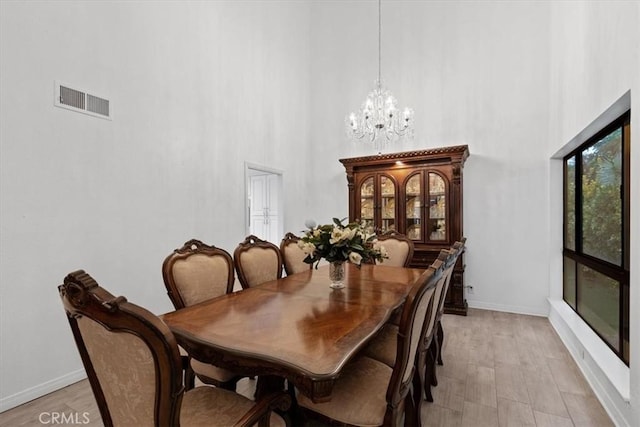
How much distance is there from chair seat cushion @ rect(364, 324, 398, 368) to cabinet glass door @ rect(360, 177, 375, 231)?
2778mm

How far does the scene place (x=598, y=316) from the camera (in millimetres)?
2758

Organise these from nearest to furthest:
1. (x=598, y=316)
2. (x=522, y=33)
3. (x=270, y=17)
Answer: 1. (x=598, y=316)
2. (x=522, y=33)
3. (x=270, y=17)

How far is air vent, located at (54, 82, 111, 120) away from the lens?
7.99 feet

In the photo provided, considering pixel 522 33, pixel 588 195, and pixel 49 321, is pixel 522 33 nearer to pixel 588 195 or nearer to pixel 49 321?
pixel 588 195

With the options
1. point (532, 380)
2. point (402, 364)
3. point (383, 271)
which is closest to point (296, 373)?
point (402, 364)

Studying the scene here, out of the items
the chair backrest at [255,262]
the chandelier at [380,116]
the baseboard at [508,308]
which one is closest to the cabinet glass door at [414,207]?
the chandelier at [380,116]

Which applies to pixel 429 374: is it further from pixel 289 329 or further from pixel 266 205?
pixel 266 205

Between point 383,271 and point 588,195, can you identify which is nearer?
point 383,271

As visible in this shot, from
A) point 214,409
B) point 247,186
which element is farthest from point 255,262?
point 247,186

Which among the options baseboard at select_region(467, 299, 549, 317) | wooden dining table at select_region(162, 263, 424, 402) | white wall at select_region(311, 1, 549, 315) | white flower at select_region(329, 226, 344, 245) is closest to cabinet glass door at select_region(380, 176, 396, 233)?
white wall at select_region(311, 1, 549, 315)

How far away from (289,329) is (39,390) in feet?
7.14

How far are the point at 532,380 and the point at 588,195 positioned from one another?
1.84 m

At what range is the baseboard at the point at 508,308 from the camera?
13.2ft

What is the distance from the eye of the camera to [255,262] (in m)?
2.62
